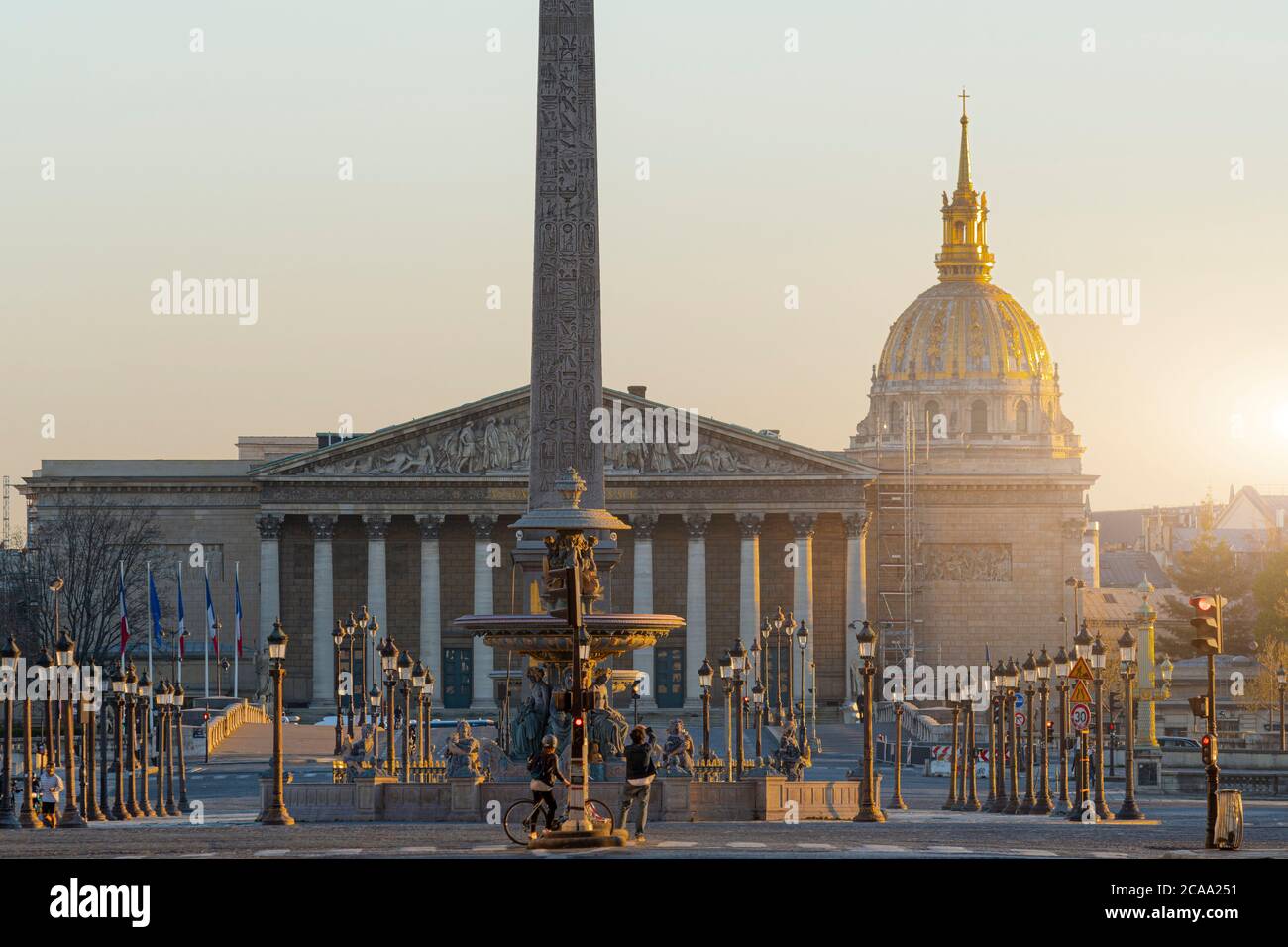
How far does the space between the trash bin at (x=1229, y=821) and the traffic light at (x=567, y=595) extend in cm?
784

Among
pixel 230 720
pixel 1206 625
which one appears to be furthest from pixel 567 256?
pixel 230 720

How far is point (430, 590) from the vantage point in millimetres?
121312

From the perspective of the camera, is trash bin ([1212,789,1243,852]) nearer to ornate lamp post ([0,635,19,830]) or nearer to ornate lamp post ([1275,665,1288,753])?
ornate lamp post ([0,635,19,830])

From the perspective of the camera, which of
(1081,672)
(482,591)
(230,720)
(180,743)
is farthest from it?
(482,591)

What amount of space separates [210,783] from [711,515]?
166 ft

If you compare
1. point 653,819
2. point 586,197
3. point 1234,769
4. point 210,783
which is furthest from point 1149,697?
point 653,819

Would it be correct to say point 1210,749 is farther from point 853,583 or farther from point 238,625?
point 853,583

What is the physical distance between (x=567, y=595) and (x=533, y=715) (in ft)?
31.6

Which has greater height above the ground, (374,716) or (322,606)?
(322,606)

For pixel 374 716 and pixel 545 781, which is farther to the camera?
pixel 374 716

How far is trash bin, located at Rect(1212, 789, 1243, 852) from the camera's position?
35.3 metres

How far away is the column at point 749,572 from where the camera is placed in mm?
120688
